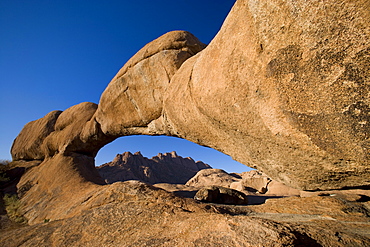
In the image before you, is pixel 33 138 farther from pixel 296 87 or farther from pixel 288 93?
pixel 296 87

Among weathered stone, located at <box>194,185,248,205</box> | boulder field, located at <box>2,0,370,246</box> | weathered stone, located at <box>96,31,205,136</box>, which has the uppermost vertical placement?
weathered stone, located at <box>96,31,205,136</box>

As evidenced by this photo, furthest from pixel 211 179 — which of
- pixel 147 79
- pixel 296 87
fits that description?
pixel 296 87

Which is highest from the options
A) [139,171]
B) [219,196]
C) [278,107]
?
[139,171]

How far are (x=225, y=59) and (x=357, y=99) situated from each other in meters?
2.04

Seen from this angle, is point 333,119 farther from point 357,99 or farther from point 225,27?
point 225,27

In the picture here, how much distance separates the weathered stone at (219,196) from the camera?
282 inches

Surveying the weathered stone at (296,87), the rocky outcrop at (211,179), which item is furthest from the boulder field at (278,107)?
the rocky outcrop at (211,179)

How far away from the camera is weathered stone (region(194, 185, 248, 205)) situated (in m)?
7.17

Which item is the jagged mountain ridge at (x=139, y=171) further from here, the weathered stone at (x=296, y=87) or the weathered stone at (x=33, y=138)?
the weathered stone at (x=296, y=87)

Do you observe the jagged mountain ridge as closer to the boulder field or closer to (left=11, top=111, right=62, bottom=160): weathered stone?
Answer: (left=11, top=111, right=62, bottom=160): weathered stone

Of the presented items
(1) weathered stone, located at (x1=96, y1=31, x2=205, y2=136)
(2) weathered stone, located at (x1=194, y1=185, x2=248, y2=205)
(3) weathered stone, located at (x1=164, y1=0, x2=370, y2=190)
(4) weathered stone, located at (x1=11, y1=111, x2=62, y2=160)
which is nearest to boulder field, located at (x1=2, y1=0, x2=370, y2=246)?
(3) weathered stone, located at (x1=164, y1=0, x2=370, y2=190)

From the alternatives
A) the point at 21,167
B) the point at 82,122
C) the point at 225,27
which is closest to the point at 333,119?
the point at 225,27

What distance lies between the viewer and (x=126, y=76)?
7965 mm

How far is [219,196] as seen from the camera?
24.8ft
